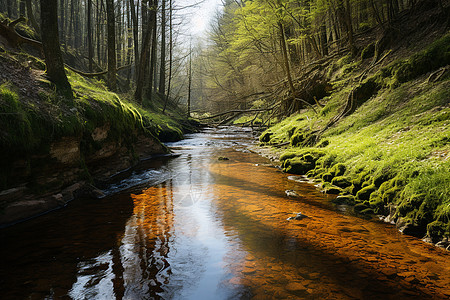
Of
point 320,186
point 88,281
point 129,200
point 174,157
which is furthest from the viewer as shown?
point 174,157

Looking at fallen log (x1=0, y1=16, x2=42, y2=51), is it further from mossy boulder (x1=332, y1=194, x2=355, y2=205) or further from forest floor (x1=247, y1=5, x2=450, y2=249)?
mossy boulder (x1=332, y1=194, x2=355, y2=205)

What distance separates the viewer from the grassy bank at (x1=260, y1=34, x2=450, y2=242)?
12.7 ft

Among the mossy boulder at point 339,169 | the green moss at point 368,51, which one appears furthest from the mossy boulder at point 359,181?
the green moss at point 368,51

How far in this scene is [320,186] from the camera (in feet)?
20.8

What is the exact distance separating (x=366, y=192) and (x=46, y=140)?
20.2 feet

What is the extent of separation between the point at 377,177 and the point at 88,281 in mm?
4995

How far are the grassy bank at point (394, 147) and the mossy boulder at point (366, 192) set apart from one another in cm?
2

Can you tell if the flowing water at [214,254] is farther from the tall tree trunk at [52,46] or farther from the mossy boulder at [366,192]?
the tall tree trunk at [52,46]

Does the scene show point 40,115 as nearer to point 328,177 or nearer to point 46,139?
point 46,139

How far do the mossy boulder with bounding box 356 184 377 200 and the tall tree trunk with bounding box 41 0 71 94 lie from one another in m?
6.81

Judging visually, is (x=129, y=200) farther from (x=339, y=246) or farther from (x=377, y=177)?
(x=377, y=177)

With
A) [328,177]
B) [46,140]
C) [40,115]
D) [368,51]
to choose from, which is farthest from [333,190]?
[368,51]

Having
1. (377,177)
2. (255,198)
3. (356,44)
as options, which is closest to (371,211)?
(377,177)

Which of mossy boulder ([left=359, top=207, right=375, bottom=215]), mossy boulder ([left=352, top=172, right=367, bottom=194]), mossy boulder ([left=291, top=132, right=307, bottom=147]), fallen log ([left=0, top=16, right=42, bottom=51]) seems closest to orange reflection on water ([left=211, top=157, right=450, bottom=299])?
mossy boulder ([left=359, top=207, right=375, bottom=215])
